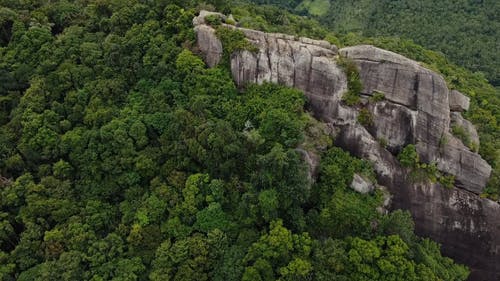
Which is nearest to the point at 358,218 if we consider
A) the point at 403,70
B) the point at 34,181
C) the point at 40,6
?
the point at 403,70

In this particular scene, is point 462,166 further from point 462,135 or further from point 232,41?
point 232,41

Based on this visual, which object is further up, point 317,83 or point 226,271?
point 317,83

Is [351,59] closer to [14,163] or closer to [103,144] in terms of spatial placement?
[103,144]

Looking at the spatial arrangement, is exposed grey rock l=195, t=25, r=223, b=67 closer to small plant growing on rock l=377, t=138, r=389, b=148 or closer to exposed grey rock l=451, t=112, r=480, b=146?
small plant growing on rock l=377, t=138, r=389, b=148

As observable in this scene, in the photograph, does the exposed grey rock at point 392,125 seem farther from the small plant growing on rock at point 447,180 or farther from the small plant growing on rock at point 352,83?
the small plant growing on rock at point 447,180

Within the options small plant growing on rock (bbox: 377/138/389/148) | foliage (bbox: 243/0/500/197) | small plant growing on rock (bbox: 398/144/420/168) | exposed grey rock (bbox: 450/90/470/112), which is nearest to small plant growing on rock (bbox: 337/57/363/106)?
small plant growing on rock (bbox: 377/138/389/148)

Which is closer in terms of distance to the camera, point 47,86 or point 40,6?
point 47,86
